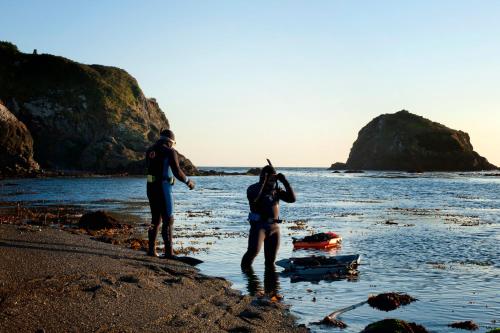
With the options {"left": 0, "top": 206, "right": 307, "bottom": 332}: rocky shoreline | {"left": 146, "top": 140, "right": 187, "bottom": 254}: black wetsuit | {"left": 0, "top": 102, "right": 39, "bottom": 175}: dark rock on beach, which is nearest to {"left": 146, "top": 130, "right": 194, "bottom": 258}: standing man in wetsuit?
{"left": 146, "top": 140, "right": 187, "bottom": 254}: black wetsuit

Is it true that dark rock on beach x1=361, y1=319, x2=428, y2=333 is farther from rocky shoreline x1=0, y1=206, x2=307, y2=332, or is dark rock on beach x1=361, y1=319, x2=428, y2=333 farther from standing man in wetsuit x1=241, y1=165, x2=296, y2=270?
standing man in wetsuit x1=241, y1=165, x2=296, y2=270

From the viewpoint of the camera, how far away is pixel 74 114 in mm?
126875

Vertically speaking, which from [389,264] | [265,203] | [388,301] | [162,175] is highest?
[162,175]

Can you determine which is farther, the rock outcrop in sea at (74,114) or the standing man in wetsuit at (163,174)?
the rock outcrop in sea at (74,114)

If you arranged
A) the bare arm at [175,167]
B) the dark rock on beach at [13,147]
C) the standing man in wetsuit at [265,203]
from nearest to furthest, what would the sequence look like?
the bare arm at [175,167], the standing man in wetsuit at [265,203], the dark rock on beach at [13,147]

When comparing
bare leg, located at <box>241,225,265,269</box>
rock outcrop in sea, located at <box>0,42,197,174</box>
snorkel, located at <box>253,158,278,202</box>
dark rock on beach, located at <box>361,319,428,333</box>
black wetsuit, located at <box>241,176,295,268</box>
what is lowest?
dark rock on beach, located at <box>361,319,428,333</box>

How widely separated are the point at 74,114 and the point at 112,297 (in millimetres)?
125114

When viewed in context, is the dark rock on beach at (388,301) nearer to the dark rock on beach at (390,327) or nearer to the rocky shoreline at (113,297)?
the rocky shoreline at (113,297)

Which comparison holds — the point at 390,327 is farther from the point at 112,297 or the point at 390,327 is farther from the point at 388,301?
the point at 112,297

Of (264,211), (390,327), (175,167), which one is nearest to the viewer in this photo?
(390,327)

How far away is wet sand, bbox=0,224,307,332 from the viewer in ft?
24.9

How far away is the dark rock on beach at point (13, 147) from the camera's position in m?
91.1

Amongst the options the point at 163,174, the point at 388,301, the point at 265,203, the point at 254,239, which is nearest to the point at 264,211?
the point at 265,203

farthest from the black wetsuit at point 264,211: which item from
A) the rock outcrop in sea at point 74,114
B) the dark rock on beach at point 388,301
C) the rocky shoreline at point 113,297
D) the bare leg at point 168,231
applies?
the rock outcrop in sea at point 74,114
